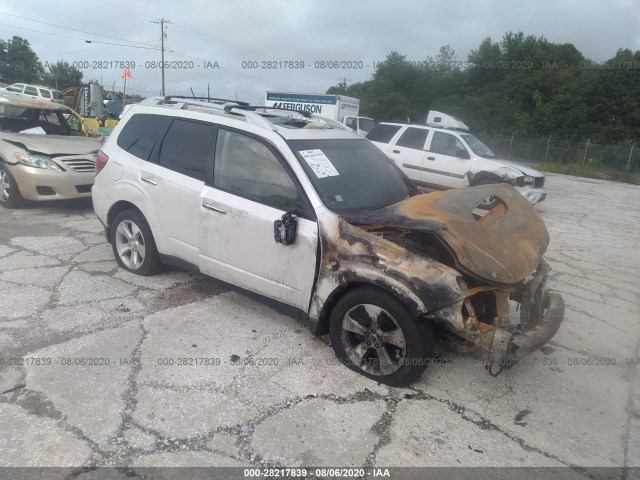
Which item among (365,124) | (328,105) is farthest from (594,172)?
(328,105)

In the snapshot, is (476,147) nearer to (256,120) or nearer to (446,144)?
(446,144)

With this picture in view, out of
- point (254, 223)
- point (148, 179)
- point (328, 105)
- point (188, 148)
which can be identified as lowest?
point (254, 223)

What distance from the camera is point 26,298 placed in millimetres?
4102

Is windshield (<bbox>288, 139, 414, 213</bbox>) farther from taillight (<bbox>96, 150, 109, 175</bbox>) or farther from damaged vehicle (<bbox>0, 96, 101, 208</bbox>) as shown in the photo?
damaged vehicle (<bbox>0, 96, 101, 208</bbox>)

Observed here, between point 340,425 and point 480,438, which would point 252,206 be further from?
point 480,438

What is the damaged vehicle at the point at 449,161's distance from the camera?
384 inches

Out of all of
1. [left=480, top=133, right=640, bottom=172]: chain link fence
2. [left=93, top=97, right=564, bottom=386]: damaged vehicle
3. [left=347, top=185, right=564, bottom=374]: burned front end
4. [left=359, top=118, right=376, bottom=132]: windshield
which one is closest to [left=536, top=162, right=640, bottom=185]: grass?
[left=480, top=133, right=640, bottom=172]: chain link fence

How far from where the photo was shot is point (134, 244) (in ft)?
15.2

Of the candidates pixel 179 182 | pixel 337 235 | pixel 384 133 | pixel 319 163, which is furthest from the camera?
pixel 384 133

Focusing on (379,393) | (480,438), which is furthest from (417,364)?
(480,438)

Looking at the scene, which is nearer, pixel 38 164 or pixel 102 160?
pixel 102 160

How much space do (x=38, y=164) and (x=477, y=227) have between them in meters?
6.38

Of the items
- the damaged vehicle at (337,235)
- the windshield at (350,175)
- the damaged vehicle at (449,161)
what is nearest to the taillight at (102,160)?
the damaged vehicle at (337,235)

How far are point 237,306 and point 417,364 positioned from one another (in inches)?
74.8
